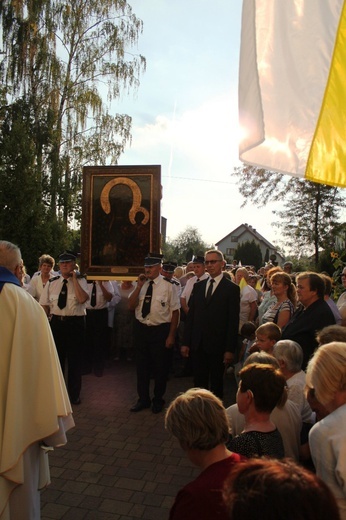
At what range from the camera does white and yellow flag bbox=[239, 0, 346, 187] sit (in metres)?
2.13

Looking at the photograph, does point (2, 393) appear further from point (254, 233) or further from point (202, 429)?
point (254, 233)

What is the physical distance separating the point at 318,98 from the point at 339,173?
0.38 metres

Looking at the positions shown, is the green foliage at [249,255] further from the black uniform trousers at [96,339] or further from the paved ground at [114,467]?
the paved ground at [114,467]

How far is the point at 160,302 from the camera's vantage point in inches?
238

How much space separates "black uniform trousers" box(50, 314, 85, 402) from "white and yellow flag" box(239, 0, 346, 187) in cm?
453

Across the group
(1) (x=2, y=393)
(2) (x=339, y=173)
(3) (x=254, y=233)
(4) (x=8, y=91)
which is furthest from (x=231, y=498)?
(3) (x=254, y=233)

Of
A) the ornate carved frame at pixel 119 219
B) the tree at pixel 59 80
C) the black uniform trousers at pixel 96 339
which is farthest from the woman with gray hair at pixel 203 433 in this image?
the tree at pixel 59 80

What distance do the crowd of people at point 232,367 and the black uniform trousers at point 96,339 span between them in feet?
0.06

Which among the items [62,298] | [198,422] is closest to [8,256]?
[198,422]

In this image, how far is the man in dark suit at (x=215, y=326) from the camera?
5.62 m

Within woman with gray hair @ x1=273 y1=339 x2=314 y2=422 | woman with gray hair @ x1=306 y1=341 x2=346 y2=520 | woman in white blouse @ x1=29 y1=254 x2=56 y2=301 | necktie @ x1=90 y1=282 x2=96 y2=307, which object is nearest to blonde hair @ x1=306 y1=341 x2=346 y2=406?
woman with gray hair @ x1=306 y1=341 x2=346 y2=520

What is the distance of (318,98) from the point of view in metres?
2.15

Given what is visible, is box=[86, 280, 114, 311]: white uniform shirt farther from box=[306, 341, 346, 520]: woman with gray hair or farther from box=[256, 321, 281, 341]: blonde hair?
box=[306, 341, 346, 520]: woman with gray hair

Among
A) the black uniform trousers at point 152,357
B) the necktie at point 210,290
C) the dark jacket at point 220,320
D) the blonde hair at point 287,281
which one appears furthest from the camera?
the black uniform trousers at point 152,357
